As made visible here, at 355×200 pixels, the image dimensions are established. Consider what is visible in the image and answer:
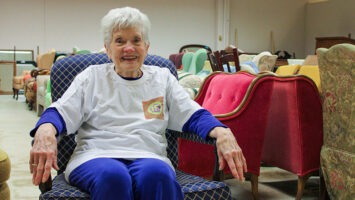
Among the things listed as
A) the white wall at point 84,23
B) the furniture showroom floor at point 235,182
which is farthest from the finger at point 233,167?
the white wall at point 84,23

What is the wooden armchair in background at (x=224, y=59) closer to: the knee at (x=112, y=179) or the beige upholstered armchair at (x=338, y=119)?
the beige upholstered armchair at (x=338, y=119)

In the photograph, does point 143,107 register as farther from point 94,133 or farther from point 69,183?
point 69,183

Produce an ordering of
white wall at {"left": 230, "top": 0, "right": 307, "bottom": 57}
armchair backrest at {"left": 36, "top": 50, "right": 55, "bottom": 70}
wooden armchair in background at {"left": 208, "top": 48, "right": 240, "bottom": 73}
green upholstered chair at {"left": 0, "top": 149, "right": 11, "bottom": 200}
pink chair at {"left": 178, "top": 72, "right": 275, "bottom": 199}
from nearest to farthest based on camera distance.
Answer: green upholstered chair at {"left": 0, "top": 149, "right": 11, "bottom": 200}, pink chair at {"left": 178, "top": 72, "right": 275, "bottom": 199}, wooden armchair in background at {"left": 208, "top": 48, "right": 240, "bottom": 73}, armchair backrest at {"left": 36, "top": 50, "right": 55, "bottom": 70}, white wall at {"left": 230, "top": 0, "right": 307, "bottom": 57}

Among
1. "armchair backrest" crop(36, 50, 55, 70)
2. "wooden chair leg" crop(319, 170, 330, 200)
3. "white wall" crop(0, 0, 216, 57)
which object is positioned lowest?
"wooden chair leg" crop(319, 170, 330, 200)

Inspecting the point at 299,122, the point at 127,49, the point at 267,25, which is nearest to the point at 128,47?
the point at 127,49

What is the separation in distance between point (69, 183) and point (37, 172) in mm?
228

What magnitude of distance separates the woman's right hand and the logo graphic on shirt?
16.5 inches

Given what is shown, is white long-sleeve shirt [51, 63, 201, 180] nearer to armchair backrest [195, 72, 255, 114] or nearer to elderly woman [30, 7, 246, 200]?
elderly woman [30, 7, 246, 200]

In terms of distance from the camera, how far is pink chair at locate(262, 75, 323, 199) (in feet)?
8.48

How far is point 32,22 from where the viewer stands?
10.5 meters

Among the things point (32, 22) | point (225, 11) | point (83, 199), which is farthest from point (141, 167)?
point (225, 11)

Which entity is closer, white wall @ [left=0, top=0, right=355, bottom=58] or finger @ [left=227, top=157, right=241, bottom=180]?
finger @ [left=227, top=157, right=241, bottom=180]

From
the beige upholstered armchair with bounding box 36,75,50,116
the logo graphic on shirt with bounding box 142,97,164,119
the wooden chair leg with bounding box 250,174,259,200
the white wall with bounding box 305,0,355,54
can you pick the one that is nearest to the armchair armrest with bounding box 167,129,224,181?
the logo graphic on shirt with bounding box 142,97,164,119

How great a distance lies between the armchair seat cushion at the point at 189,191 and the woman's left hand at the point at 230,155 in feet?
0.25
